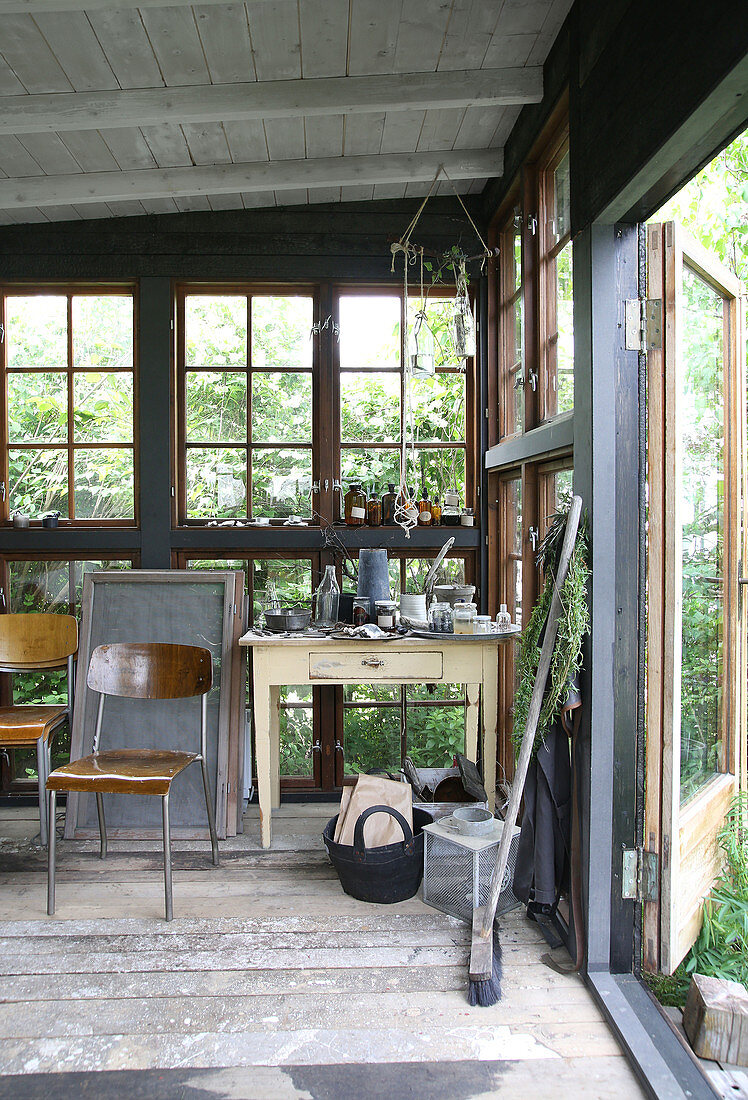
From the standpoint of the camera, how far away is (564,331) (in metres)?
2.96

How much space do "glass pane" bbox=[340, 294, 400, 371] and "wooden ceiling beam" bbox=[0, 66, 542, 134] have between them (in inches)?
46.8

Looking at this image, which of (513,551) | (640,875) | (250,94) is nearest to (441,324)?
(513,551)

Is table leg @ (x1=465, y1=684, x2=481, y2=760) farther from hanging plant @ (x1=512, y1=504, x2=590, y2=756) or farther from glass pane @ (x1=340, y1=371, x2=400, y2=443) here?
glass pane @ (x1=340, y1=371, x2=400, y2=443)

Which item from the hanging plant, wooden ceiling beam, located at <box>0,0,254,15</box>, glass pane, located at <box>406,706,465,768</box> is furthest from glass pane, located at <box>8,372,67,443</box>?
the hanging plant

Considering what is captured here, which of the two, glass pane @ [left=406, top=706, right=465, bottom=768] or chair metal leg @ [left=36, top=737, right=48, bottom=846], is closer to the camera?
chair metal leg @ [left=36, top=737, right=48, bottom=846]

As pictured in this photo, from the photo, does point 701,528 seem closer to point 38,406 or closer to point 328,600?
point 328,600

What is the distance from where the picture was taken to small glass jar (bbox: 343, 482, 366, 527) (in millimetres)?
3934

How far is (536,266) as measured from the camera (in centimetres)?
325

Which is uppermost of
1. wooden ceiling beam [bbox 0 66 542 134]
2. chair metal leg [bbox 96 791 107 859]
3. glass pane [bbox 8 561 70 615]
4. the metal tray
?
wooden ceiling beam [bbox 0 66 542 134]

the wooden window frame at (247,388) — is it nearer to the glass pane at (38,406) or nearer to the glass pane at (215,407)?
the glass pane at (215,407)

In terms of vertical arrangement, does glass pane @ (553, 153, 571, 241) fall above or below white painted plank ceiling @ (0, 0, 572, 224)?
Result: below

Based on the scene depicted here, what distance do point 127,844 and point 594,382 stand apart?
9.15 ft

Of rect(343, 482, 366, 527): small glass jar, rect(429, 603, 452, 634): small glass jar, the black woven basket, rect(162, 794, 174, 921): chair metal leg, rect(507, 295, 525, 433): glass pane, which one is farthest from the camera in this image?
rect(343, 482, 366, 527): small glass jar

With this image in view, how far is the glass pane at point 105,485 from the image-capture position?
400 centimetres
